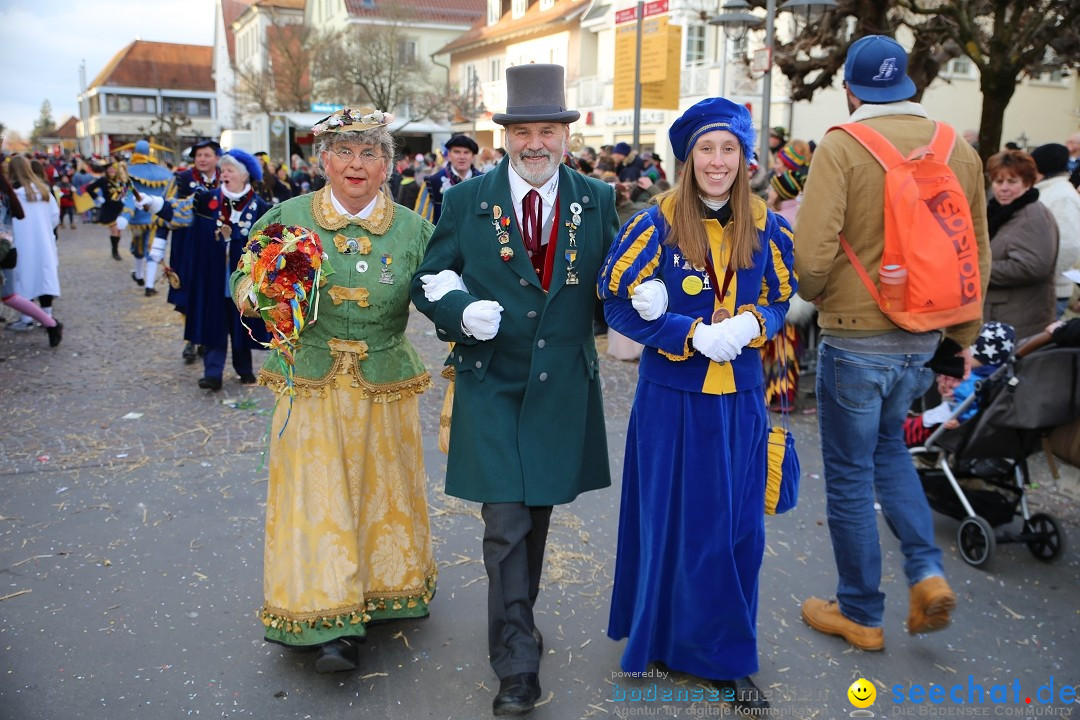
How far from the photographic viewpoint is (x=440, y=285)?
3.19 meters

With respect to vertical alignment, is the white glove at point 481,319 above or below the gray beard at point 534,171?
below

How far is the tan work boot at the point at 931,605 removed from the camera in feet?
11.0

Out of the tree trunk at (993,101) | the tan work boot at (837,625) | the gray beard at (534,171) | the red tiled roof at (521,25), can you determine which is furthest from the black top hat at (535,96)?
the red tiled roof at (521,25)

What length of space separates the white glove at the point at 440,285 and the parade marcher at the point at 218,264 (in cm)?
472

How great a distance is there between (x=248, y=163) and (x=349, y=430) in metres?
4.61

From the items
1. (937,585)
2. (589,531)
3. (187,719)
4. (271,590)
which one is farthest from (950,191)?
(187,719)

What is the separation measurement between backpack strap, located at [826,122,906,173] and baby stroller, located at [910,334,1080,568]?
158 centimetres

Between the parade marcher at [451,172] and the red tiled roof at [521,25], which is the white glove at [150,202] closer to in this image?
the parade marcher at [451,172]

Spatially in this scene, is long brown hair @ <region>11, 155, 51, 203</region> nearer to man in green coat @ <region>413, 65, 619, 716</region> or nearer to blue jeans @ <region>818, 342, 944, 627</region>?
man in green coat @ <region>413, 65, 619, 716</region>

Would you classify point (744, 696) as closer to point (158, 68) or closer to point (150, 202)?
point (150, 202)

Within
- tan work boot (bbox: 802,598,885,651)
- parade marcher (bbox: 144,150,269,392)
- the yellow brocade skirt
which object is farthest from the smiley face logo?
parade marcher (bbox: 144,150,269,392)

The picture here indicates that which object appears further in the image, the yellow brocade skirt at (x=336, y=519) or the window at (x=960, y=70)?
the window at (x=960, y=70)

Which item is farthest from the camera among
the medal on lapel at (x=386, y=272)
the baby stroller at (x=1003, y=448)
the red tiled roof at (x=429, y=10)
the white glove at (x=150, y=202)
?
the red tiled roof at (x=429, y=10)

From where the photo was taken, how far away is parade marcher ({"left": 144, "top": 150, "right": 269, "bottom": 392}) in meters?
7.50
